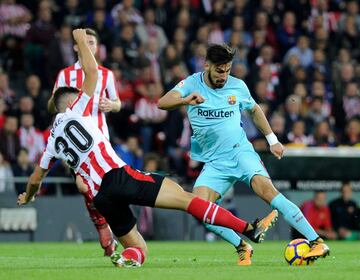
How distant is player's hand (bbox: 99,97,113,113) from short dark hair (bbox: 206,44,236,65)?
71.1 inches

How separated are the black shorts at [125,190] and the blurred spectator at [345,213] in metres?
8.88

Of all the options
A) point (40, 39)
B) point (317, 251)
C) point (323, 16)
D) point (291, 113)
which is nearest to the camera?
point (317, 251)

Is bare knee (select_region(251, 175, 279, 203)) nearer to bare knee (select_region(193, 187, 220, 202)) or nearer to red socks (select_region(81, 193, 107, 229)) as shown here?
bare knee (select_region(193, 187, 220, 202))

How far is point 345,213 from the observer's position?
1831cm

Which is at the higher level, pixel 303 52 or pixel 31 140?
pixel 303 52

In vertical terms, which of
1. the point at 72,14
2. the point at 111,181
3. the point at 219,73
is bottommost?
the point at 111,181

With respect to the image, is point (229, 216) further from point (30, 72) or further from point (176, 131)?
point (30, 72)

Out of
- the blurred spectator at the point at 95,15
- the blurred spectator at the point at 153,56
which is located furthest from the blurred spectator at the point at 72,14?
the blurred spectator at the point at 153,56

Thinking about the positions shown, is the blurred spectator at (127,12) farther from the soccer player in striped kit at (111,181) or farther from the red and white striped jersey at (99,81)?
the soccer player in striped kit at (111,181)

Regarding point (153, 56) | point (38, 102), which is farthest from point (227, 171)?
point (153, 56)

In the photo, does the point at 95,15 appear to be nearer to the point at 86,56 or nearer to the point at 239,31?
the point at 239,31

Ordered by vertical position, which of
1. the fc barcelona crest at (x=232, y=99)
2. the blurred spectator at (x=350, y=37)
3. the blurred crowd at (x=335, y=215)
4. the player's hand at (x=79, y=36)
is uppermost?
the player's hand at (x=79, y=36)

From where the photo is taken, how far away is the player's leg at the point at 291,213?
10289 millimetres

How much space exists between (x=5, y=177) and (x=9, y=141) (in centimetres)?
78
